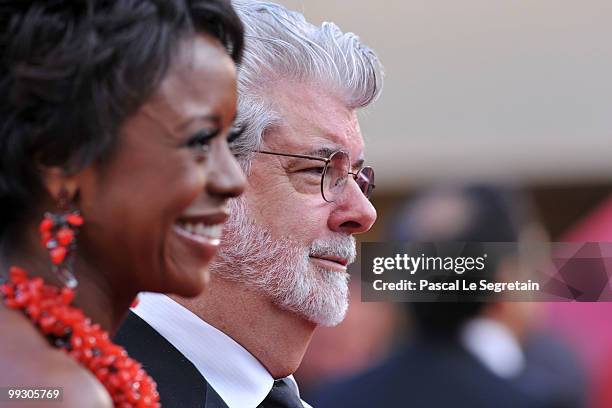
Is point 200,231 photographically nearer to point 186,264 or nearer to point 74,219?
point 186,264

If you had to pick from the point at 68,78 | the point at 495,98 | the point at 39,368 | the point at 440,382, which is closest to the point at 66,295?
the point at 39,368

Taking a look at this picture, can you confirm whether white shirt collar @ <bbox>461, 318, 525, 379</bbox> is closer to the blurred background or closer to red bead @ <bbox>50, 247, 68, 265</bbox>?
red bead @ <bbox>50, 247, 68, 265</bbox>

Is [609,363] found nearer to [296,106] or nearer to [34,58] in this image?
[296,106]

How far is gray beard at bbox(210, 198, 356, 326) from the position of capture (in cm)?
236

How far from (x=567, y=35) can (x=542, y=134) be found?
0.54m

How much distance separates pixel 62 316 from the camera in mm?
1235

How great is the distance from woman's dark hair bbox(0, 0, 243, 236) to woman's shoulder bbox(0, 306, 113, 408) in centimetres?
16

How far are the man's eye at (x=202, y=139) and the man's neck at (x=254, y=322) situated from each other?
1.03 m

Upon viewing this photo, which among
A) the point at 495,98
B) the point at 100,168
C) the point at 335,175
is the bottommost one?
the point at 100,168

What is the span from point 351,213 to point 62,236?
1.23 metres

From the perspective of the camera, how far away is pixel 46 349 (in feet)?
3.87

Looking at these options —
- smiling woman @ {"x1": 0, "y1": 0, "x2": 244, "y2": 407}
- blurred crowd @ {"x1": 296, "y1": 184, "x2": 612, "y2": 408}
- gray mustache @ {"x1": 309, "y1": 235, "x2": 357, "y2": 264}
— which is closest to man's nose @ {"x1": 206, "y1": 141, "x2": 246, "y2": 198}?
smiling woman @ {"x1": 0, "y1": 0, "x2": 244, "y2": 407}

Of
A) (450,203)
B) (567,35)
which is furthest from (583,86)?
(450,203)

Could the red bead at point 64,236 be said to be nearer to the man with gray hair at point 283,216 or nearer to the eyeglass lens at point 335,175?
the man with gray hair at point 283,216
